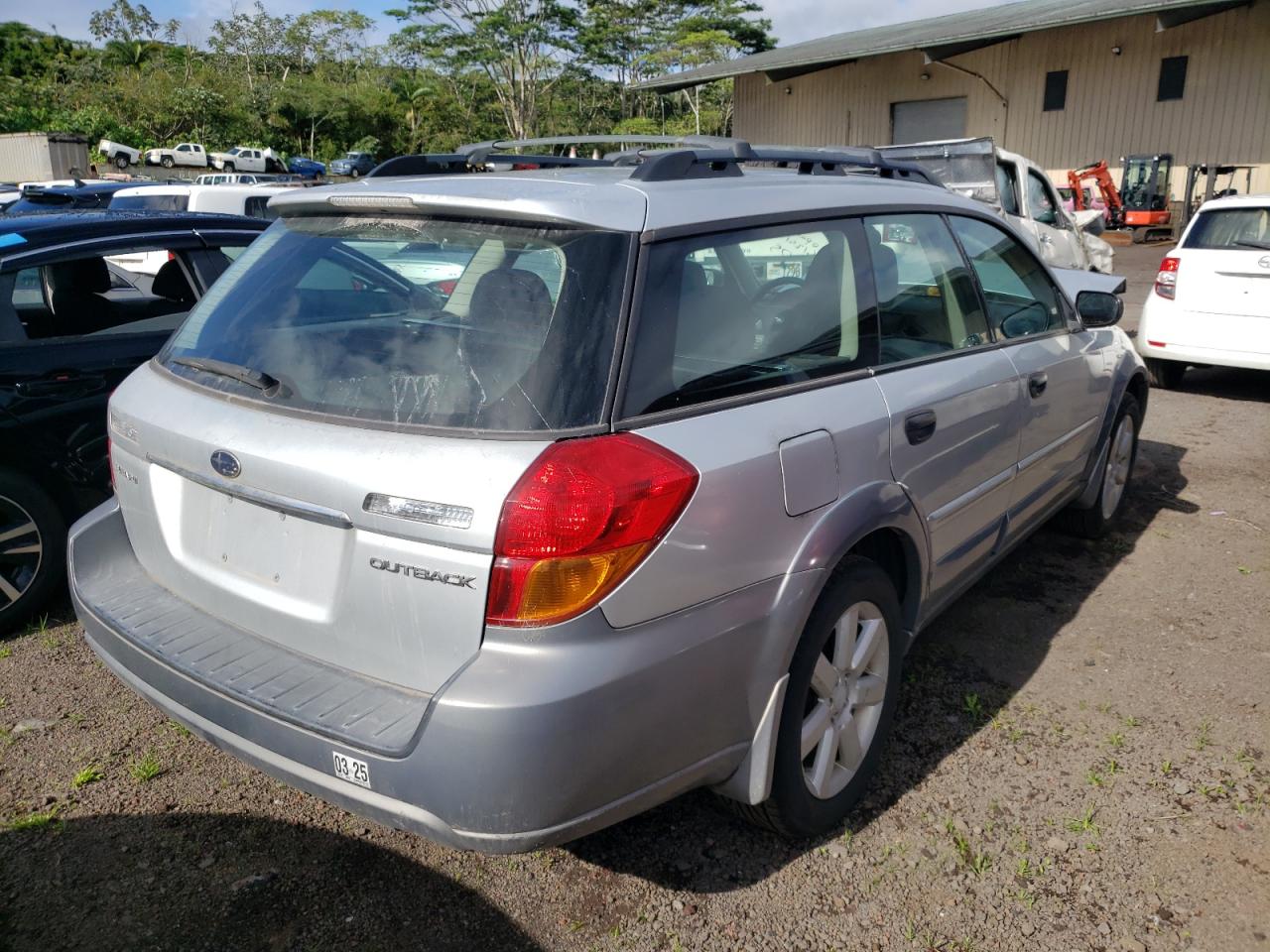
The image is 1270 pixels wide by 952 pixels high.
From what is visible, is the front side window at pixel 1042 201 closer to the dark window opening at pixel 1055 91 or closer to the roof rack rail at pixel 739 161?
the roof rack rail at pixel 739 161

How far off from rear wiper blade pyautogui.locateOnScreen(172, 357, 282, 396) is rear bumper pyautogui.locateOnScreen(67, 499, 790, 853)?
709mm

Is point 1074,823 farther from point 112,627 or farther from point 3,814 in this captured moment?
point 3,814

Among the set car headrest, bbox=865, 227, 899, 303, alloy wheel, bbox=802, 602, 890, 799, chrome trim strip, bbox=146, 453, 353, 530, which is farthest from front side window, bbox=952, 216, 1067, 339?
chrome trim strip, bbox=146, 453, 353, 530

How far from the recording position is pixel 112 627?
2582mm

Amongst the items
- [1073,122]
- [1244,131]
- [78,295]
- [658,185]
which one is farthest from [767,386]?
[1073,122]

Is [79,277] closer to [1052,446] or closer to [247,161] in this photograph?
[1052,446]

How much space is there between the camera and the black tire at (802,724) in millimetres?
2471

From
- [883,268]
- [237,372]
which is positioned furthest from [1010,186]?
[237,372]

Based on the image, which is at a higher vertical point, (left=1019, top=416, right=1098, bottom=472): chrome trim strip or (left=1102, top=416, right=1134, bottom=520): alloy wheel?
(left=1019, top=416, right=1098, bottom=472): chrome trim strip

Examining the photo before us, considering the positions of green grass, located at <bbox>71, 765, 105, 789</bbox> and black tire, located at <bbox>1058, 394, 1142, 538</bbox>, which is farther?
black tire, located at <bbox>1058, 394, 1142, 538</bbox>

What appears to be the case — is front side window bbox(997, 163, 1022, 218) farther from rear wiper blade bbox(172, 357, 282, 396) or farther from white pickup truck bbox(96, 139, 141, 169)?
white pickup truck bbox(96, 139, 141, 169)

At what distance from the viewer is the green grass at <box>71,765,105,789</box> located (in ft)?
9.73

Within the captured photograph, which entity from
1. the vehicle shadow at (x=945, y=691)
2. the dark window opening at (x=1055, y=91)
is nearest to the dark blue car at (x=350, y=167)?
the dark window opening at (x=1055, y=91)

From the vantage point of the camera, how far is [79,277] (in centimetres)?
448
